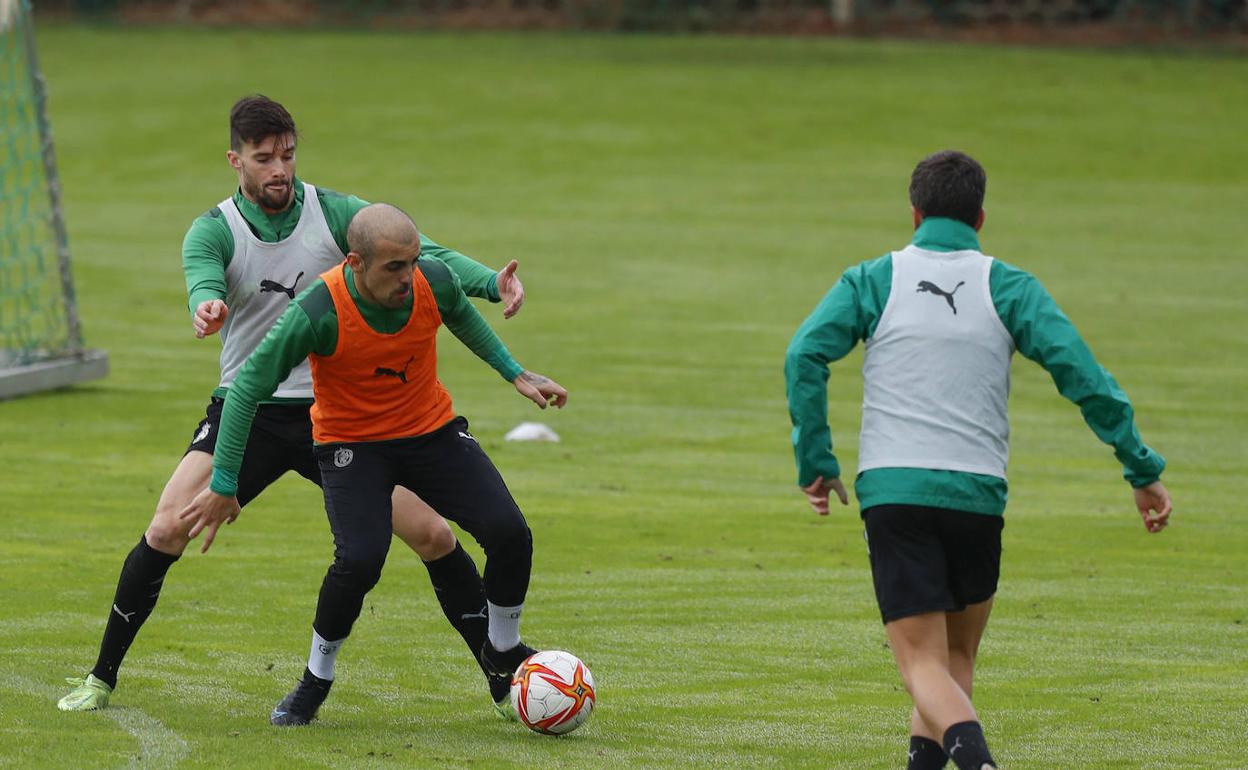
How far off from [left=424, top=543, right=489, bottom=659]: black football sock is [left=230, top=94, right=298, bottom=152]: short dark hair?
5.77 ft

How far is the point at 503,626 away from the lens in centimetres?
761

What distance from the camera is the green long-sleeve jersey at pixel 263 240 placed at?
7.51 meters

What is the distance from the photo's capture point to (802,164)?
117 ft

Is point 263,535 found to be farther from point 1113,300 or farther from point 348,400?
point 1113,300

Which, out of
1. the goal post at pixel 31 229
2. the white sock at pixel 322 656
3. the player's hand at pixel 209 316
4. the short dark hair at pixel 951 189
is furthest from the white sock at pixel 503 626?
the goal post at pixel 31 229

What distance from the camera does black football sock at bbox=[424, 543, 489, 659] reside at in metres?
7.78

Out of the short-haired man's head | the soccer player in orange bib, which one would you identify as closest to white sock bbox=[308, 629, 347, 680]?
the soccer player in orange bib

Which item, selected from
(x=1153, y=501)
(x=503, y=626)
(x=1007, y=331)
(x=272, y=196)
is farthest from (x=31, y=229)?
(x=1153, y=501)

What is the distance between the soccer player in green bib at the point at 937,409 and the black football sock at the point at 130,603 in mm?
2811

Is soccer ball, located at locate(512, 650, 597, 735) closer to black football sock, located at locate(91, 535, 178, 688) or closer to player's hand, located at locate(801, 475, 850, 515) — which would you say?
black football sock, located at locate(91, 535, 178, 688)

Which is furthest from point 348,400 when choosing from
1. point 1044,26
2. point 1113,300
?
point 1044,26

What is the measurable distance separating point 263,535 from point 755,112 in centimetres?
2921

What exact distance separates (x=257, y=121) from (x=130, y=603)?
1.91 meters

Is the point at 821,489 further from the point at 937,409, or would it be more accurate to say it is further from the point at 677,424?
the point at 677,424
